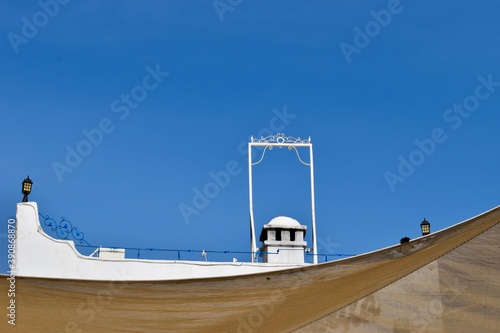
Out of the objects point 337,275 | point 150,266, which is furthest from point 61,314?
point 337,275

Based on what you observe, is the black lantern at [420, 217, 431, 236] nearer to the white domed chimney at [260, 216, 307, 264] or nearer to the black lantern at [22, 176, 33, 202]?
the white domed chimney at [260, 216, 307, 264]

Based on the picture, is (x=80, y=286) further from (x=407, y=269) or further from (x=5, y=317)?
(x=407, y=269)

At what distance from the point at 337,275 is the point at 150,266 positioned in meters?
4.15

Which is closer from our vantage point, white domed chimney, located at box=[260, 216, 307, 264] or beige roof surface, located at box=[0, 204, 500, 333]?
beige roof surface, located at box=[0, 204, 500, 333]

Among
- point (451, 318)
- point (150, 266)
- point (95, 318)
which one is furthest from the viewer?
point (150, 266)

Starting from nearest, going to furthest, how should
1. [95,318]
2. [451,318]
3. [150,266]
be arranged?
1. [451,318]
2. [95,318]
3. [150,266]

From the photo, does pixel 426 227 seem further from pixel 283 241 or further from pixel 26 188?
pixel 26 188

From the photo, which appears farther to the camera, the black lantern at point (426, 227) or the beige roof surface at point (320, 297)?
the black lantern at point (426, 227)

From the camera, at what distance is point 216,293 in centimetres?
1845

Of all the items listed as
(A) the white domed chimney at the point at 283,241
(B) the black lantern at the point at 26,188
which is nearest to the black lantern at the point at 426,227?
(A) the white domed chimney at the point at 283,241

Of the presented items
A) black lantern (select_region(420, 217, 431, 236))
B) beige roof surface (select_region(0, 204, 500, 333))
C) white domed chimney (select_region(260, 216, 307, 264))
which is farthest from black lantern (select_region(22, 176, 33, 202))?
black lantern (select_region(420, 217, 431, 236))

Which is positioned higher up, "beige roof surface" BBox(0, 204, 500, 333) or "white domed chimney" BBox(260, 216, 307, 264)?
"white domed chimney" BBox(260, 216, 307, 264)

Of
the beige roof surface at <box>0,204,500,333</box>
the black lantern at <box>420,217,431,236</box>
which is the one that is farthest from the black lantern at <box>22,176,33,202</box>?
the black lantern at <box>420,217,431,236</box>

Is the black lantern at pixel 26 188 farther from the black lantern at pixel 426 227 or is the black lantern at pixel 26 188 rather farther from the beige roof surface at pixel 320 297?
the black lantern at pixel 426 227
